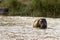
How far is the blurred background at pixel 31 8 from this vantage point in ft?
76.7

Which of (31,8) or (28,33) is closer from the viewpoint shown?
(28,33)

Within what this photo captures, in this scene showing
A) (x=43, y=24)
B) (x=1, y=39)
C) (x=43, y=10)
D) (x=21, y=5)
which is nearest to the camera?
(x=1, y=39)

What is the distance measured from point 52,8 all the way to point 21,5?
10.1ft

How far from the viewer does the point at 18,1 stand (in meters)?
26.3

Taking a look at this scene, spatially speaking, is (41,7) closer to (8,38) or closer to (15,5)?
(15,5)

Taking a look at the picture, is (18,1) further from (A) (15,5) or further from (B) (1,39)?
(B) (1,39)

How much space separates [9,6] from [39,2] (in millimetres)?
2875

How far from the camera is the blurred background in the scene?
23.4 m

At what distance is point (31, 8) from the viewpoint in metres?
24.7

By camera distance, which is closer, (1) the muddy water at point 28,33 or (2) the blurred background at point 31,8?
(1) the muddy water at point 28,33

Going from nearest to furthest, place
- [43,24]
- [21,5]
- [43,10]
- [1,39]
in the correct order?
1. [1,39]
2. [43,24]
3. [43,10]
4. [21,5]

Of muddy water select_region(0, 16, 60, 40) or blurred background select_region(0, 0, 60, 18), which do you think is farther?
blurred background select_region(0, 0, 60, 18)

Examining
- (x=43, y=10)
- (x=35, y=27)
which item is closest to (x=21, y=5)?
(x=43, y=10)

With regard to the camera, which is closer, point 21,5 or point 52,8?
point 52,8
